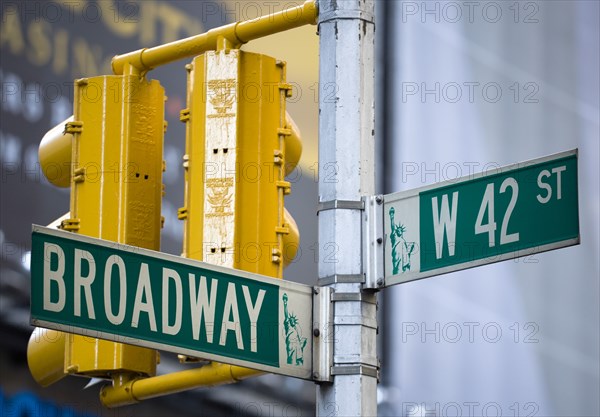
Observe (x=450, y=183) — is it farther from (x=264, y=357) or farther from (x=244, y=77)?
(x=244, y=77)

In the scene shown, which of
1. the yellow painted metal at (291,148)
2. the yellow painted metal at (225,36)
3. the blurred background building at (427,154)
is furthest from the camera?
the blurred background building at (427,154)

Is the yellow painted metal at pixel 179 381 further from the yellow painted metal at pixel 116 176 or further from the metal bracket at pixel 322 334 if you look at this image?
the metal bracket at pixel 322 334

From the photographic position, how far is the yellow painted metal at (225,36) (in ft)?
16.9

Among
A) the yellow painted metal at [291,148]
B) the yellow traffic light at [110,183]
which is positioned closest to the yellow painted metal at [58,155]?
the yellow traffic light at [110,183]

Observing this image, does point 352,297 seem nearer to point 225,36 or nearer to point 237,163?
point 237,163

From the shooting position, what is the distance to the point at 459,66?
13.2 meters

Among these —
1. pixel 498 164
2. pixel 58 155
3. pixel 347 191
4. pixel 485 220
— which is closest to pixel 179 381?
pixel 347 191

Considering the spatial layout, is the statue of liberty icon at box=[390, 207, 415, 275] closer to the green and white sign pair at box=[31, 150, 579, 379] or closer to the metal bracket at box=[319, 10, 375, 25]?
the green and white sign pair at box=[31, 150, 579, 379]

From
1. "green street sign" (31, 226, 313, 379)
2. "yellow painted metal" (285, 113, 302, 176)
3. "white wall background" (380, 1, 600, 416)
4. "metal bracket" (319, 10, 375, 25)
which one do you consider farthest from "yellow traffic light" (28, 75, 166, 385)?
"white wall background" (380, 1, 600, 416)

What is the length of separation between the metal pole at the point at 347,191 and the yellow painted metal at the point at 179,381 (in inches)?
30.6

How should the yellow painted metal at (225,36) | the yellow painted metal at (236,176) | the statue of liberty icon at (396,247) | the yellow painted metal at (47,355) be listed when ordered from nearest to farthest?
the statue of liberty icon at (396,247), the yellow painted metal at (225,36), the yellow painted metal at (236,176), the yellow painted metal at (47,355)

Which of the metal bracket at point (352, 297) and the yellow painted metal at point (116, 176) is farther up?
the yellow painted metal at point (116, 176)

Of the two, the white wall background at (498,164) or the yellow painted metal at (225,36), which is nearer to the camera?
the yellow painted metal at (225,36)

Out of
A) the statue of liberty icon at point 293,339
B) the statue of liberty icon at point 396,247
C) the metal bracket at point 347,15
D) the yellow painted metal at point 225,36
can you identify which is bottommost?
the statue of liberty icon at point 293,339
